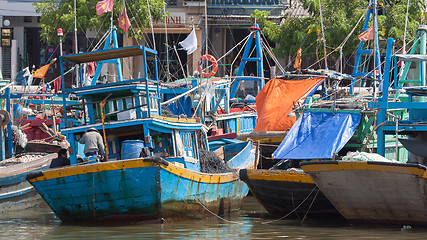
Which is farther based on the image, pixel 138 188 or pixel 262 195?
pixel 262 195

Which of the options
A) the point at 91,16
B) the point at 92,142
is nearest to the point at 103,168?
the point at 92,142

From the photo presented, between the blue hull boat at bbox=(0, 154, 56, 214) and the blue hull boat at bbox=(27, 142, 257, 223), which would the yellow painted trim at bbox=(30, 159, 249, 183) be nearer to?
the blue hull boat at bbox=(27, 142, 257, 223)

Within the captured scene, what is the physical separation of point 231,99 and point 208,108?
360cm

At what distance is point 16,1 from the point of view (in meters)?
39.1

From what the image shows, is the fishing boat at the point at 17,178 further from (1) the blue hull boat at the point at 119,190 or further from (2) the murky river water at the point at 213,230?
(1) the blue hull boat at the point at 119,190

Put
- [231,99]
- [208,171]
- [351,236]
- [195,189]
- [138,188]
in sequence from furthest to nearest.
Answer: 1. [231,99]
2. [208,171]
3. [195,189]
4. [138,188]
5. [351,236]

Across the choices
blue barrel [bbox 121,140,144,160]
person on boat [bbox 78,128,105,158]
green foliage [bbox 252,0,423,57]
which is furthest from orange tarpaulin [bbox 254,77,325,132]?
green foliage [bbox 252,0,423,57]

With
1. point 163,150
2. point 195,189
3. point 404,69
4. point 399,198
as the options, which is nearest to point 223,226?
point 195,189

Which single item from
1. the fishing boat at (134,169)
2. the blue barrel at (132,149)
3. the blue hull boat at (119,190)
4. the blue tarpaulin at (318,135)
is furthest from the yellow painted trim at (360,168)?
the blue barrel at (132,149)

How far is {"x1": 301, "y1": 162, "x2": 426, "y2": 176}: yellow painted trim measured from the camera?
43.0 ft

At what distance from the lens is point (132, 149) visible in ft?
49.4

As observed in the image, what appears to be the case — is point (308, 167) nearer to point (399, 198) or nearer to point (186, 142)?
point (399, 198)

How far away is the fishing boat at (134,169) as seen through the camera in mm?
14133

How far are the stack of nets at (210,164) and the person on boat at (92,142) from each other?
10.2ft
